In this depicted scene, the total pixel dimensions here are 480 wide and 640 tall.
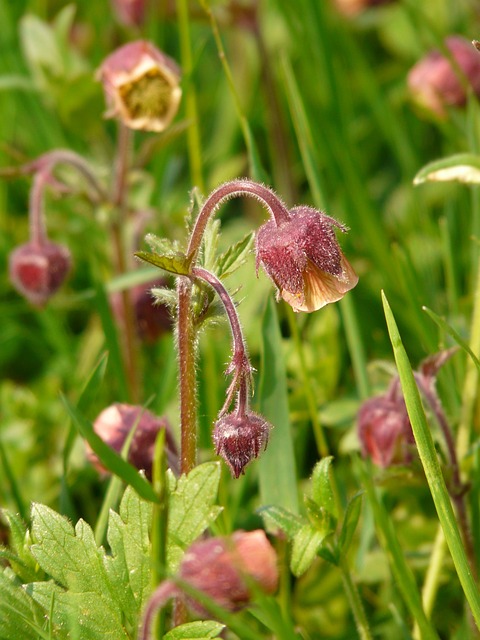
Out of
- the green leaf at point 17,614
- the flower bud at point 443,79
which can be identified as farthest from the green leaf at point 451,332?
the flower bud at point 443,79

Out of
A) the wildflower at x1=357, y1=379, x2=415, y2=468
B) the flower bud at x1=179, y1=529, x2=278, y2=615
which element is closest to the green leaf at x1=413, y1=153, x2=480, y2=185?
the wildflower at x1=357, y1=379, x2=415, y2=468

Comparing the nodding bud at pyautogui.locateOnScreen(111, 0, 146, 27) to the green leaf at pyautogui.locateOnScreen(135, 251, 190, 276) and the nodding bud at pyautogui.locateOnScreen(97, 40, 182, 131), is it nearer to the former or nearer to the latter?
the nodding bud at pyautogui.locateOnScreen(97, 40, 182, 131)

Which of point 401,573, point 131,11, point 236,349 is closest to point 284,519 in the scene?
point 401,573

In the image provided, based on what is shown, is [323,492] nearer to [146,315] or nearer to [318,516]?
[318,516]

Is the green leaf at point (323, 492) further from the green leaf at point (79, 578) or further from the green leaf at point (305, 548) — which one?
the green leaf at point (79, 578)

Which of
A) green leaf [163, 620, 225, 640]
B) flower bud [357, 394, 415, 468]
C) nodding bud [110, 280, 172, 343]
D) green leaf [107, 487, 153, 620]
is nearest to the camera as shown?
green leaf [163, 620, 225, 640]

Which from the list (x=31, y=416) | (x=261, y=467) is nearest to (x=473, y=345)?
(x=261, y=467)
